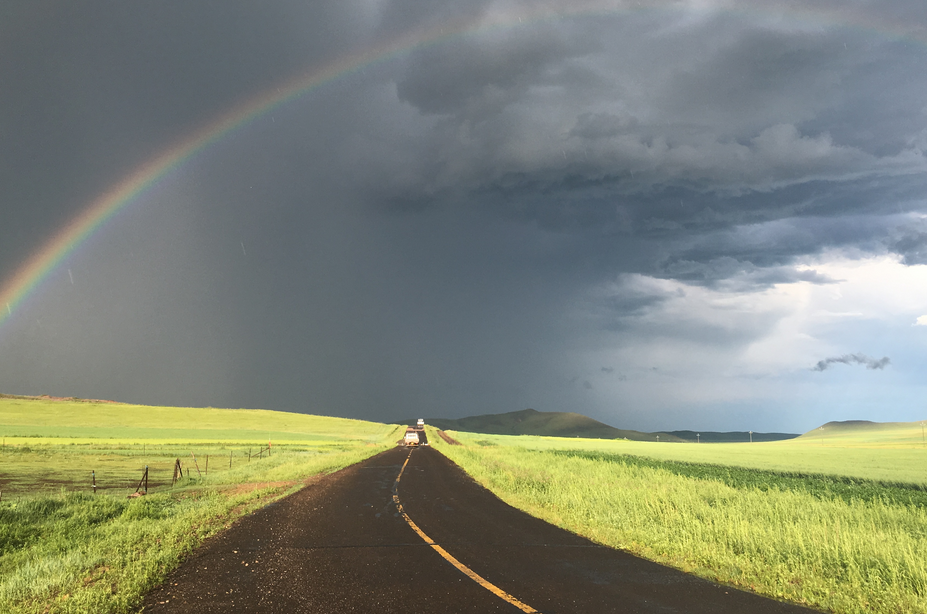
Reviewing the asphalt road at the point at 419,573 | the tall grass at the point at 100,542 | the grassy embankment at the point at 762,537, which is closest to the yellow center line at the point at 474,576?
the asphalt road at the point at 419,573

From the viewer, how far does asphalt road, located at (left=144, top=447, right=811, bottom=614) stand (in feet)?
22.6

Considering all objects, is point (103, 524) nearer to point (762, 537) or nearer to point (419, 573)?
point (419, 573)

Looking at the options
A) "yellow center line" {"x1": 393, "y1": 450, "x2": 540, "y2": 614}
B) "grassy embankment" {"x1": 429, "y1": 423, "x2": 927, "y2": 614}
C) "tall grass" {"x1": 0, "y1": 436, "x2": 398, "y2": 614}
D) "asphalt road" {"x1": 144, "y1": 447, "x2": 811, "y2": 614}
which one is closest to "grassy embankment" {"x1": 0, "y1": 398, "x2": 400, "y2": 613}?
"tall grass" {"x1": 0, "y1": 436, "x2": 398, "y2": 614}

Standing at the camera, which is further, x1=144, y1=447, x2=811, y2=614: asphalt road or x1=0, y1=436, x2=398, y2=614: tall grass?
x1=0, y1=436, x2=398, y2=614: tall grass

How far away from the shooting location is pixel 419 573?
331 inches

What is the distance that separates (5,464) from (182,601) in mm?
41330

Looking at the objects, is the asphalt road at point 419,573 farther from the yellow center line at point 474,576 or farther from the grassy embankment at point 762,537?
the grassy embankment at point 762,537

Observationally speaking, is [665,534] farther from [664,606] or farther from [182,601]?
[182,601]

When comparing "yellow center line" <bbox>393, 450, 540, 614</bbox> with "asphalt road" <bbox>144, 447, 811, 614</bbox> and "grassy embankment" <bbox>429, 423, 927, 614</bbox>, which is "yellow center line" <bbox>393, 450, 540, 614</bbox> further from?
"grassy embankment" <bbox>429, 423, 927, 614</bbox>

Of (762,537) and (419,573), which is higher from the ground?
(762,537)

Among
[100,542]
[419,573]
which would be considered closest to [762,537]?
[419,573]

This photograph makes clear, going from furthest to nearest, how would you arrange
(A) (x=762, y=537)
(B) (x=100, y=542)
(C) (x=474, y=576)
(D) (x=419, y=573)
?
(B) (x=100, y=542) < (A) (x=762, y=537) < (D) (x=419, y=573) < (C) (x=474, y=576)

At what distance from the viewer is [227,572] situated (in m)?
8.63

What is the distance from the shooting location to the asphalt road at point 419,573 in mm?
6895
